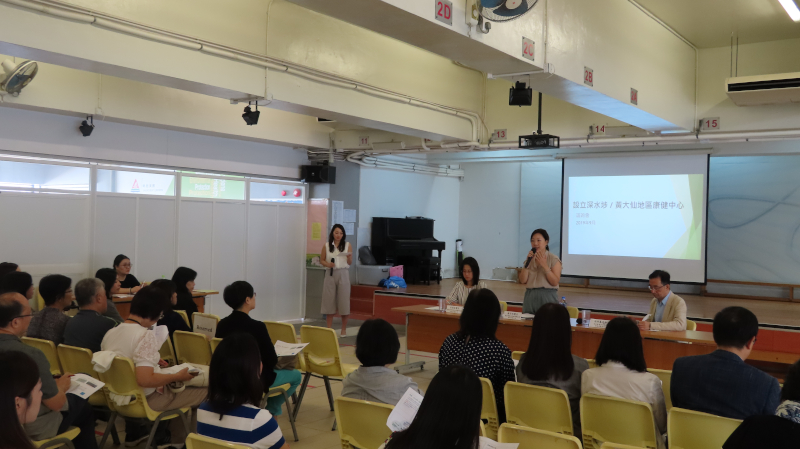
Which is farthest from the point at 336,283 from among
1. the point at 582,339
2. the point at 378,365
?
the point at 378,365

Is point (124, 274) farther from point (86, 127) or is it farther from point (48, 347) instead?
point (48, 347)

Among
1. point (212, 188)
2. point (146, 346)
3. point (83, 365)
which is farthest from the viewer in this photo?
point (212, 188)

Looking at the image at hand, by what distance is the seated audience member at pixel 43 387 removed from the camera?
3068mm

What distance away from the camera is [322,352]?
17.2 feet

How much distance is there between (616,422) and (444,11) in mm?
2646

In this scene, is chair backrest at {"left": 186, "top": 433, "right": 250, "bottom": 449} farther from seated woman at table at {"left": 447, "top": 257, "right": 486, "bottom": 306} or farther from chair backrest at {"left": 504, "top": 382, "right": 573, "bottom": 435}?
seated woman at table at {"left": 447, "top": 257, "right": 486, "bottom": 306}

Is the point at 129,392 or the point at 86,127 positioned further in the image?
the point at 86,127

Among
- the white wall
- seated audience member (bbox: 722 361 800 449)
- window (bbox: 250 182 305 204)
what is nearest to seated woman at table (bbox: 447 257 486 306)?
seated audience member (bbox: 722 361 800 449)

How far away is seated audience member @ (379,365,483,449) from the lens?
1847 mm

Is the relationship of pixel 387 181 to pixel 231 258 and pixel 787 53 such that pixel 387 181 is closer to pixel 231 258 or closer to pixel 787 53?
pixel 231 258

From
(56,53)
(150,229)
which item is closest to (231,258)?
(150,229)

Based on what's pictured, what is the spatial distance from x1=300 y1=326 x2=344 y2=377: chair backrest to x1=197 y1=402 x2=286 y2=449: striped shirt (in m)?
2.40

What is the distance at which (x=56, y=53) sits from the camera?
4.86 metres

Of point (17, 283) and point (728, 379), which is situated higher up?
point (17, 283)
